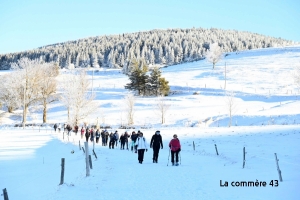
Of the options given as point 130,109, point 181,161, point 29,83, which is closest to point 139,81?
point 130,109

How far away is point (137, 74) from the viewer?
73875 mm

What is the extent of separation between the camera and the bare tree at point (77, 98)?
4472 centimetres

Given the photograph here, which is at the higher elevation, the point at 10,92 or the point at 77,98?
the point at 10,92

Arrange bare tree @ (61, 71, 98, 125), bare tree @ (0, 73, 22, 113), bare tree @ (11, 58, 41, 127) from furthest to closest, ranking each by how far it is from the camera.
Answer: bare tree @ (0, 73, 22, 113) < bare tree @ (11, 58, 41, 127) < bare tree @ (61, 71, 98, 125)

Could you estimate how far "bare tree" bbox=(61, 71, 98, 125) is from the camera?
147 feet

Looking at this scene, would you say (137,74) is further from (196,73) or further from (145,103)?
(196,73)

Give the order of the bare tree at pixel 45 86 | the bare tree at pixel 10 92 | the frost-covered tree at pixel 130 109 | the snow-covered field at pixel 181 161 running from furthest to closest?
the bare tree at pixel 10 92 < the bare tree at pixel 45 86 < the frost-covered tree at pixel 130 109 < the snow-covered field at pixel 181 161

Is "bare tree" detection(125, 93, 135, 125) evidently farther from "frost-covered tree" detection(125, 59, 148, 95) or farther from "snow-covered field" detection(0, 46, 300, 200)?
"frost-covered tree" detection(125, 59, 148, 95)

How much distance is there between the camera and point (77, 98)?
44.7 metres

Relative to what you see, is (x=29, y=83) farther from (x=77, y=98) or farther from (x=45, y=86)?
(x=77, y=98)

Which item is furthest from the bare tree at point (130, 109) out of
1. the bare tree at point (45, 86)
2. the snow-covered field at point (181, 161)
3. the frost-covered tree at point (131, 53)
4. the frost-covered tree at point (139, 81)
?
the frost-covered tree at point (131, 53)

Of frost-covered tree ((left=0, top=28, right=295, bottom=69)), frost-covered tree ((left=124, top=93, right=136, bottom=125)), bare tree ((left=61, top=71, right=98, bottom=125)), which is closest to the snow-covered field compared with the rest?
frost-covered tree ((left=124, top=93, right=136, bottom=125))

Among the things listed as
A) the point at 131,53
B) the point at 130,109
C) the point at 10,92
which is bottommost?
the point at 130,109

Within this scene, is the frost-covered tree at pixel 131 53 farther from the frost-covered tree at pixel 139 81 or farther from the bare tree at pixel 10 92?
the bare tree at pixel 10 92
